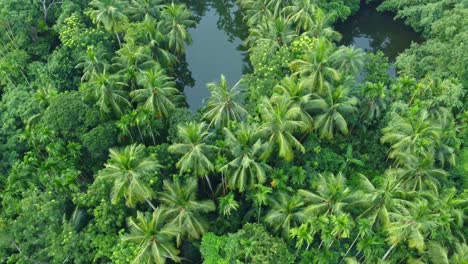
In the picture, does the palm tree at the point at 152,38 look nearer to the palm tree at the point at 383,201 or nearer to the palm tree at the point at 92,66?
the palm tree at the point at 92,66

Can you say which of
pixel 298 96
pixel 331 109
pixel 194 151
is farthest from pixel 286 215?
pixel 331 109

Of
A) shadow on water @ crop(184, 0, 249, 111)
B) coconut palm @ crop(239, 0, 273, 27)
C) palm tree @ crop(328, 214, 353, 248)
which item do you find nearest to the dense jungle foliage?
palm tree @ crop(328, 214, 353, 248)

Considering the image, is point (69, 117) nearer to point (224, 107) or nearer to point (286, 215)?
A: point (224, 107)

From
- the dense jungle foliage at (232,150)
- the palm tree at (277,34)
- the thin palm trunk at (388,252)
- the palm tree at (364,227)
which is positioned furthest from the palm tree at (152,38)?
the thin palm trunk at (388,252)

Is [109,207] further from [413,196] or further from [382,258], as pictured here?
[413,196]

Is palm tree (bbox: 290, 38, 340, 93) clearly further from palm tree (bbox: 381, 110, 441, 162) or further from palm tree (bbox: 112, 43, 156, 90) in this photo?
palm tree (bbox: 112, 43, 156, 90)
